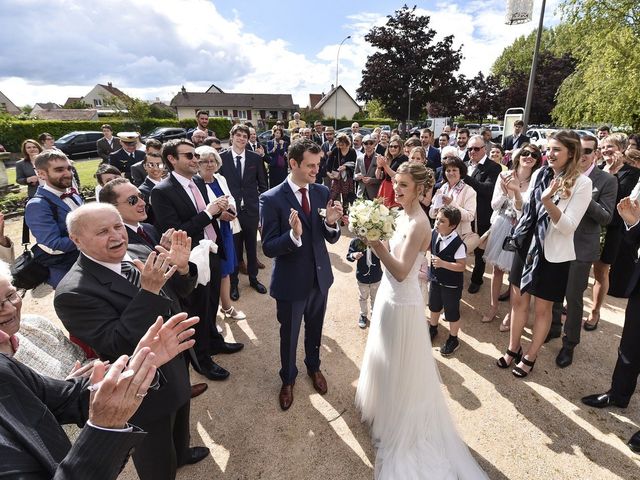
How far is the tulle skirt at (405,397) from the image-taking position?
2.84 metres

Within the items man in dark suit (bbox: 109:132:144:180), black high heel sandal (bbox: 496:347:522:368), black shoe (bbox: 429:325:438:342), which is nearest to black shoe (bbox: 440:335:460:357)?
black shoe (bbox: 429:325:438:342)

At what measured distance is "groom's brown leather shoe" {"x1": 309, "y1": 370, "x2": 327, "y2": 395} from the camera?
377cm

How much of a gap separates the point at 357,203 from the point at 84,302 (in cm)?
219

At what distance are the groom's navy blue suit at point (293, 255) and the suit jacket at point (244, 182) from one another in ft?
9.92

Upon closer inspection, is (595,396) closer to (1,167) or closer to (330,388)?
(330,388)

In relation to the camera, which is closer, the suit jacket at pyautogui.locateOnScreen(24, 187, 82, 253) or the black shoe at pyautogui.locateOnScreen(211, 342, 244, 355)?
the suit jacket at pyautogui.locateOnScreen(24, 187, 82, 253)

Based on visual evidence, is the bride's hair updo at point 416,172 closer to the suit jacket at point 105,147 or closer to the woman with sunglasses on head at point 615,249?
the woman with sunglasses on head at point 615,249

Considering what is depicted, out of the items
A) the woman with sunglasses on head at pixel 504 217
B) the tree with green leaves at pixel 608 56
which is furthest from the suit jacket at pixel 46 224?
the tree with green leaves at pixel 608 56

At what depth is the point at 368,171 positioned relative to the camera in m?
7.91

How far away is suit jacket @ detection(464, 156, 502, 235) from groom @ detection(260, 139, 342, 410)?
3.12 metres

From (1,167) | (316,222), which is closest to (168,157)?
(316,222)

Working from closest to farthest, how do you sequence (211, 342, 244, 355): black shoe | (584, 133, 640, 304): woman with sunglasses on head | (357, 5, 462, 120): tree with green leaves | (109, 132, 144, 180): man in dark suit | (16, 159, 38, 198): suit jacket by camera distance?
1. (211, 342, 244, 355): black shoe
2. (584, 133, 640, 304): woman with sunglasses on head
3. (16, 159, 38, 198): suit jacket
4. (109, 132, 144, 180): man in dark suit
5. (357, 5, 462, 120): tree with green leaves

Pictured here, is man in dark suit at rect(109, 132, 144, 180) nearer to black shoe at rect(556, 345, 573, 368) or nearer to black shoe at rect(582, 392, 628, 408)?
black shoe at rect(556, 345, 573, 368)

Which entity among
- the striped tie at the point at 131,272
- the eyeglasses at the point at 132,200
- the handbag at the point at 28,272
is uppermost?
the eyeglasses at the point at 132,200
